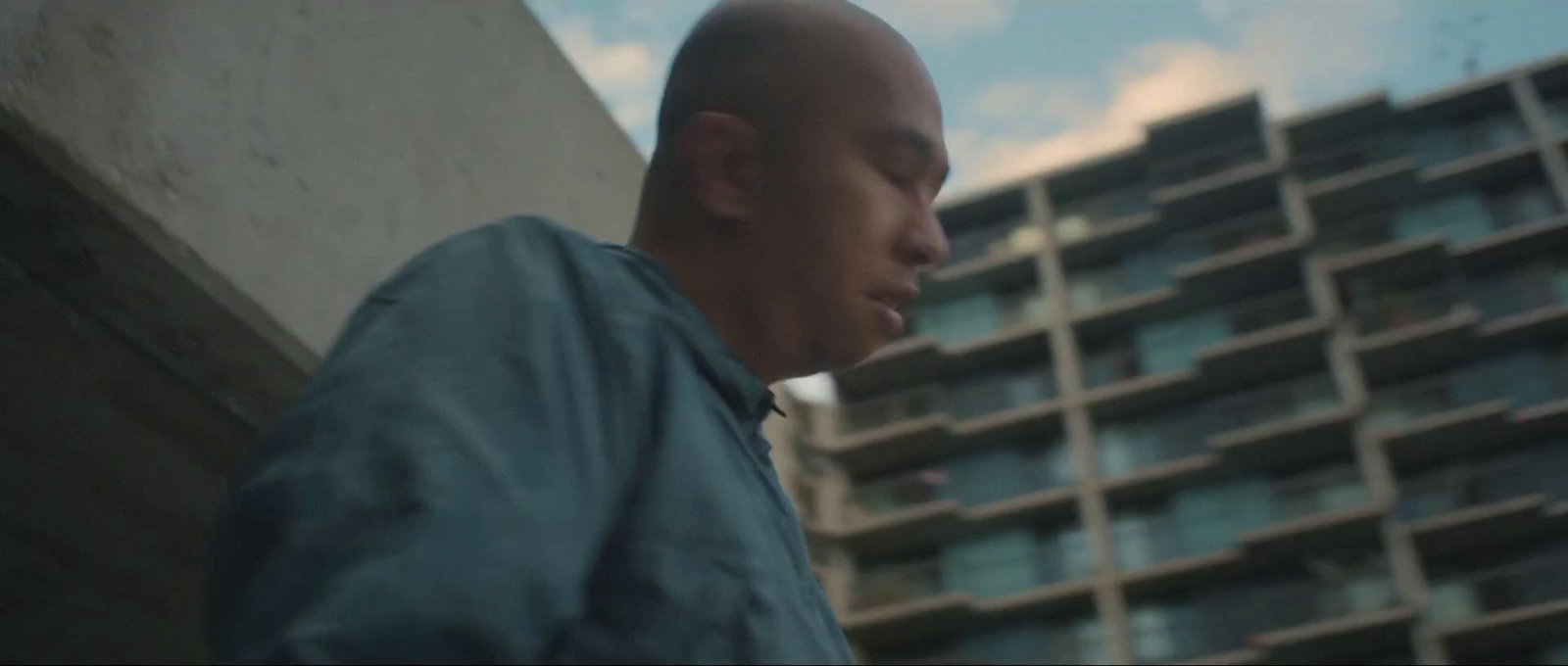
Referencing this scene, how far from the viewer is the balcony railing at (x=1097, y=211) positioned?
2598 cm

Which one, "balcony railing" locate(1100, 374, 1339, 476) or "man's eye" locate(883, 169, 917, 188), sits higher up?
"balcony railing" locate(1100, 374, 1339, 476)

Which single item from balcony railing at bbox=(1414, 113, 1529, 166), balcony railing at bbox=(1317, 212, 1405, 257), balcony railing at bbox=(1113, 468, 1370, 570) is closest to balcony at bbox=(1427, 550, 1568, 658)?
balcony railing at bbox=(1113, 468, 1370, 570)

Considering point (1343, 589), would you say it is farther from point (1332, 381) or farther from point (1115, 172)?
point (1115, 172)

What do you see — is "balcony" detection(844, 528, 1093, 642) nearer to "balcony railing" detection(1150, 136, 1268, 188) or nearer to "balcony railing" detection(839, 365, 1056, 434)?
"balcony railing" detection(839, 365, 1056, 434)

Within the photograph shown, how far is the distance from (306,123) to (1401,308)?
76.2ft

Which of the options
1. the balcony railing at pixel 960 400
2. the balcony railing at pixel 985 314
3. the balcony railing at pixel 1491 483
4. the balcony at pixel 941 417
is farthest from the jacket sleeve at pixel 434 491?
the balcony railing at pixel 985 314

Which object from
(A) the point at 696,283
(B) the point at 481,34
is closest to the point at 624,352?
(A) the point at 696,283

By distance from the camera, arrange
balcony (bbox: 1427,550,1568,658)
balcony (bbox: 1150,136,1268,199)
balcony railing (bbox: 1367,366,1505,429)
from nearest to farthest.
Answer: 1. balcony (bbox: 1427,550,1568,658)
2. balcony railing (bbox: 1367,366,1505,429)
3. balcony (bbox: 1150,136,1268,199)

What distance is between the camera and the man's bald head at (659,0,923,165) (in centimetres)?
101

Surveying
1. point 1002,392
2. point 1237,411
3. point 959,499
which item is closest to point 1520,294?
point 1237,411

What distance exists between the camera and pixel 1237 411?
22.9 m

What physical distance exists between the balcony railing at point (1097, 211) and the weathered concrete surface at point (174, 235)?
24.4m

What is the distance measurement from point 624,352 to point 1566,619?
20.8 m

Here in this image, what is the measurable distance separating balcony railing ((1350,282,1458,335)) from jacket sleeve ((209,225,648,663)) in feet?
77.1
